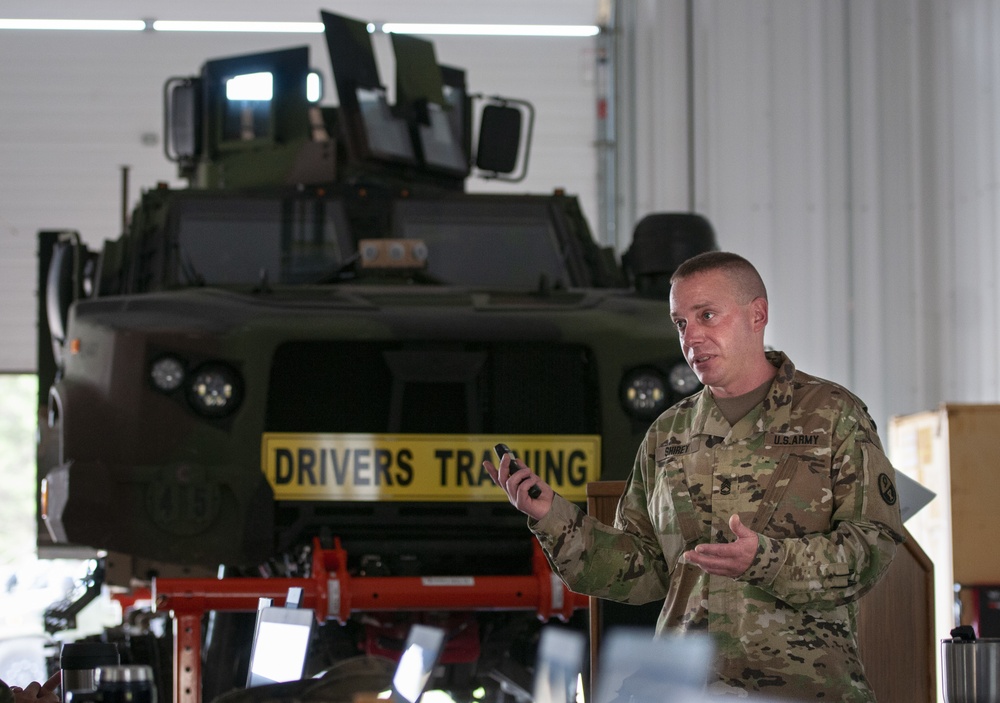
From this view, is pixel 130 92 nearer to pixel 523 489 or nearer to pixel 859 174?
pixel 859 174

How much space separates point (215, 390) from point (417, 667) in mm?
2777

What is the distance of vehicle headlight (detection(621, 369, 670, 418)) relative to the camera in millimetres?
4773

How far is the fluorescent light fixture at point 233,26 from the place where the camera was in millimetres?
11133

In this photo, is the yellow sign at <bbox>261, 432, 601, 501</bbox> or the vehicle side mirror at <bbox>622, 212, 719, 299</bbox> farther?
the vehicle side mirror at <bbox>622, 212, 719, 299</bbox>

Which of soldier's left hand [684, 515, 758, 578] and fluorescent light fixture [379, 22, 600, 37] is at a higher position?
fluorescent light fixture [379, 22, 600, 37]

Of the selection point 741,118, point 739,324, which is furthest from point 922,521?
point 741,118

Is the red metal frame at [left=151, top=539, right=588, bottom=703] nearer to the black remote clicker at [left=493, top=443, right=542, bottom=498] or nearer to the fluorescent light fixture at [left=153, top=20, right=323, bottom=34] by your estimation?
the black remote clicker at [left=493, top=443, right=542, bottom=498]

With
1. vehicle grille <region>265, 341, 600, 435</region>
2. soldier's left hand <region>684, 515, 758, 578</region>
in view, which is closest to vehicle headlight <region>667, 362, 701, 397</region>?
vehicle grille <region>265, 341, 600, 435</region>

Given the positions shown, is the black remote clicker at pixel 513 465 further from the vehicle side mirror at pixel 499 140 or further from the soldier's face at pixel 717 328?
the vehicle side mirror at pixel 499 140

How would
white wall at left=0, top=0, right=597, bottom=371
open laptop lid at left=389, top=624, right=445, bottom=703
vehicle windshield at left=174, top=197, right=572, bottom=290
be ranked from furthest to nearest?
white wall at left=0, top=0, right=597, bottom=371 → vehicle windshield at left=174, top=197, right=572, bottom=290 → open laptop lid at left=389, top=624, right=445, bottom=703

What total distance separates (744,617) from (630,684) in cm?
25

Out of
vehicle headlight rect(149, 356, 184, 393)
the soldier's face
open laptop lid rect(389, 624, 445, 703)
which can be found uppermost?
the soldier's face

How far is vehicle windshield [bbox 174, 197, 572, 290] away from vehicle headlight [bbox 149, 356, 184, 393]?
1136mm

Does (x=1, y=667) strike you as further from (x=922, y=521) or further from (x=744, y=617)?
(x=744, y=617)
